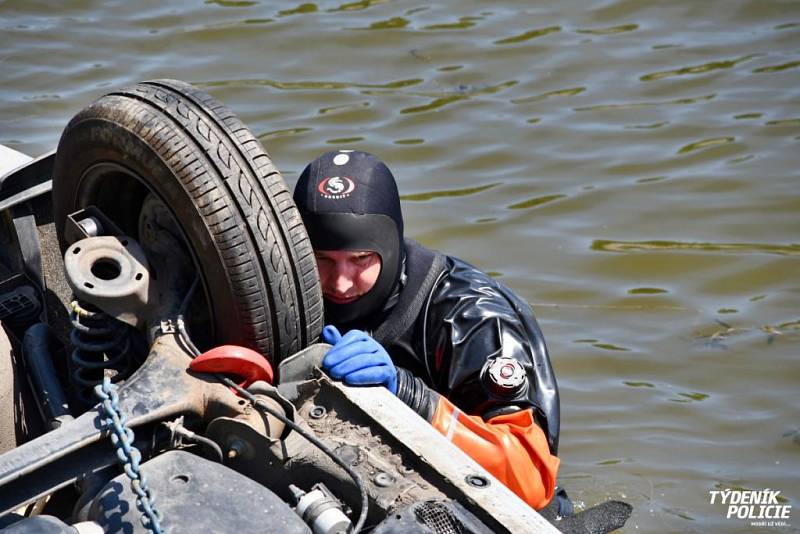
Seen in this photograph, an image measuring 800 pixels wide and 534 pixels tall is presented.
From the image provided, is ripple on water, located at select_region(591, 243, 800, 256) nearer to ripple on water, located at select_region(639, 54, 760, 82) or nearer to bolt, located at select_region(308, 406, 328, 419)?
ripple on water, located at select_region(639, 54, 760, 82)

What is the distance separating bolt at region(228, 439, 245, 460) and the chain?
0.24 m

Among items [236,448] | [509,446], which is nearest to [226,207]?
[236,448]

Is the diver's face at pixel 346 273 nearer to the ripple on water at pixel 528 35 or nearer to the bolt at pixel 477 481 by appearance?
the bolt at pixel 477 481

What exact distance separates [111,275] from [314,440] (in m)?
0.93

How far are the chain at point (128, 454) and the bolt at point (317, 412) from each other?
0.48 m

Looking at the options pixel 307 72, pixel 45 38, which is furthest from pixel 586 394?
pixel 45 38

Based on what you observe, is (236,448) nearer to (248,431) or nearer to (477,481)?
(248,431)

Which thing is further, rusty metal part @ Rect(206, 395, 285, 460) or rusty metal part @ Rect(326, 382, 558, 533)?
rusty metal part @ Rect(206, 395, 285, 460)

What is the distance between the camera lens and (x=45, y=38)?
9.87 meters

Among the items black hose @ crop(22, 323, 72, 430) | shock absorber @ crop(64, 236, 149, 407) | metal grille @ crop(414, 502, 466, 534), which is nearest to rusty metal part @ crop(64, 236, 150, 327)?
shock absorber @ crop(64, 236, 149, 407)

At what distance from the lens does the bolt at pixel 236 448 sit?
9.57 ft

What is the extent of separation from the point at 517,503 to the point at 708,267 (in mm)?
4469

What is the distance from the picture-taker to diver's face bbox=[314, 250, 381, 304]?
392cm

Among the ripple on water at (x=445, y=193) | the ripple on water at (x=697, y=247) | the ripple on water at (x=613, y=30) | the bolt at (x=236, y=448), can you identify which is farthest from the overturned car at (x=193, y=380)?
the ripple on water at (x=613, y=30)
